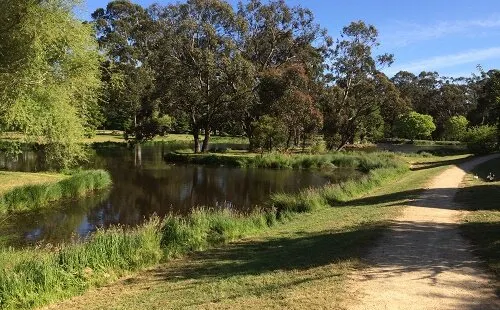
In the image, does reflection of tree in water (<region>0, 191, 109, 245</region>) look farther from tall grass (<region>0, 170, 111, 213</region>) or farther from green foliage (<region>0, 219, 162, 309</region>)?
green foliage (<region>0, 219, 162, 309</region>)

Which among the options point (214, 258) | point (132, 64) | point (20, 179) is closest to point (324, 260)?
point (214, 258)

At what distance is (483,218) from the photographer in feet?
Answer: 45.6

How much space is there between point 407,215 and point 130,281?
9184 millimetres

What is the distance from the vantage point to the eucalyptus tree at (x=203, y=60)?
158ft

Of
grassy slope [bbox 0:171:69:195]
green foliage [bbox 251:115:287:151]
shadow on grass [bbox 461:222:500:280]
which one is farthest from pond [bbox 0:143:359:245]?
shadow on grass [bbox 461:222:500:280]

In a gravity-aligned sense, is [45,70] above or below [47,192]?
above

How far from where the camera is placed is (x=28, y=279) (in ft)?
30.5

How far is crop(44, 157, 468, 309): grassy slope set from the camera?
7995 millimetres

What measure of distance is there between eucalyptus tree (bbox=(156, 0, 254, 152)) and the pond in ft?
28.9

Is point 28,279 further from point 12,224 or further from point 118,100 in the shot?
point 118,100

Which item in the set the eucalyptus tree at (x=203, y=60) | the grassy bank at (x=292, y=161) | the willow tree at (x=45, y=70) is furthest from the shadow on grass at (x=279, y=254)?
the eucalyptus tree at (x=203, y=60)

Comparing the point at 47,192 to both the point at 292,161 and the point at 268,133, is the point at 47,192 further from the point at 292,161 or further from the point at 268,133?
the point at 268,133

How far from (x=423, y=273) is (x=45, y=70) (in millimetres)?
19984

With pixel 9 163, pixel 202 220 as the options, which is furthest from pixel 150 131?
pixel 202 220
